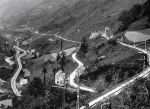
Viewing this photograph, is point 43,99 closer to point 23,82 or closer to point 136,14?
point 23,82

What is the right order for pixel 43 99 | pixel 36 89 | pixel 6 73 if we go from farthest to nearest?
pixel 6 73
pixel 36 89
pixel 43 99

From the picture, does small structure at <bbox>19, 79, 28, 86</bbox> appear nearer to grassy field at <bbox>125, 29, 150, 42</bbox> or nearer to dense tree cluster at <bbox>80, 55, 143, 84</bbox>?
grassy field at <bbox>125, 29, 150, 42</bbox>

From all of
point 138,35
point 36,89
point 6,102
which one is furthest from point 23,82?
point 138,35

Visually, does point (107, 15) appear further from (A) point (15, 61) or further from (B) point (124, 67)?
(B) point (124, 67)

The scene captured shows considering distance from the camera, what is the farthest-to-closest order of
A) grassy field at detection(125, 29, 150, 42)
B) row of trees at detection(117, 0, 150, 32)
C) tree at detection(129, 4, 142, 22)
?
tree at detection(129, 4, 142, 22) < row of trees at detection(117, 0, 150, 32) < grassy field at detection(125, 29, 150, 42)

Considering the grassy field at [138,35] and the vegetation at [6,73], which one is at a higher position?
the grassy field at [138,35]

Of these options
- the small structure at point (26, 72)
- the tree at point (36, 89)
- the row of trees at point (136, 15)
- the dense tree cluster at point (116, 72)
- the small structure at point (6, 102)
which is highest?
the row of trees at point (136, 15)

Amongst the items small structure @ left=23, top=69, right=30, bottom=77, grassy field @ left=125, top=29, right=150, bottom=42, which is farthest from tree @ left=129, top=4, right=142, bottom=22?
small structure @ left=23, top=69, right=30, bottom=77

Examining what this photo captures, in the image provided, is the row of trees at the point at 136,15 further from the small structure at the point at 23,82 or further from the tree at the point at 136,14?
the small structure at the point at 23,82

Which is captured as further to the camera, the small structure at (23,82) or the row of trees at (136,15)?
the small structure at (23,82)

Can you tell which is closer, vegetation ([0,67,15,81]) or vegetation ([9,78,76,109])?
vegetation ([9,78,76,109])

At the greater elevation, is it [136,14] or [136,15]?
[136,14]

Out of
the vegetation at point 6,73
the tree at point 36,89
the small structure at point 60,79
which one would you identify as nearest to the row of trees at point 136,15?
the small structure at point 60,79

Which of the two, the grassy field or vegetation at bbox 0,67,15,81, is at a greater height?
the grassy field
